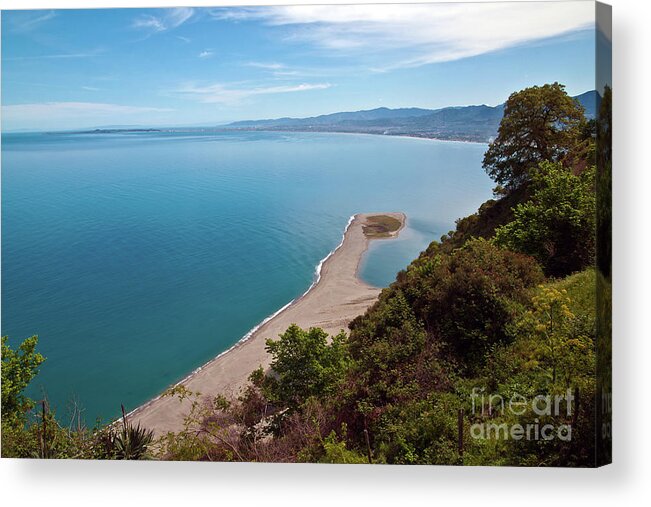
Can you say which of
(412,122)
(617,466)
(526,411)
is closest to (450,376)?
(526,411)

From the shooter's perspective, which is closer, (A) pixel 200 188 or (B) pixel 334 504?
(B) pixel 334 504

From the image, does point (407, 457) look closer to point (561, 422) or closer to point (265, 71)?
point (561, 422)

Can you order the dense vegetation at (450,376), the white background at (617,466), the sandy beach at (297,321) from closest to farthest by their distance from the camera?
1. the white background at (617,466)
2. the dense vegetation at (450,376)
3. the sandy beach at (297,321)

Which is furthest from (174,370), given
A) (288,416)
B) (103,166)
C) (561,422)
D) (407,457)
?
(561,422)

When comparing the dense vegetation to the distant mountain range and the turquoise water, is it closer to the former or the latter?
the distant mountain range

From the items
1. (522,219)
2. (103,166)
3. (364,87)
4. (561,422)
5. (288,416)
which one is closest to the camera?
(561,422)

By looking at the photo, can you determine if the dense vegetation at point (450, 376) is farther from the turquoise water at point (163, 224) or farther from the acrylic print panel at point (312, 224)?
the turquoise water at point (163, 224)

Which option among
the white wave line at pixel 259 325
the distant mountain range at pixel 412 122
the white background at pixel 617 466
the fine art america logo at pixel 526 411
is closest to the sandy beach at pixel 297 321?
the white wave line at pixel 259 325

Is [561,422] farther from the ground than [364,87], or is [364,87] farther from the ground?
[364,87]
